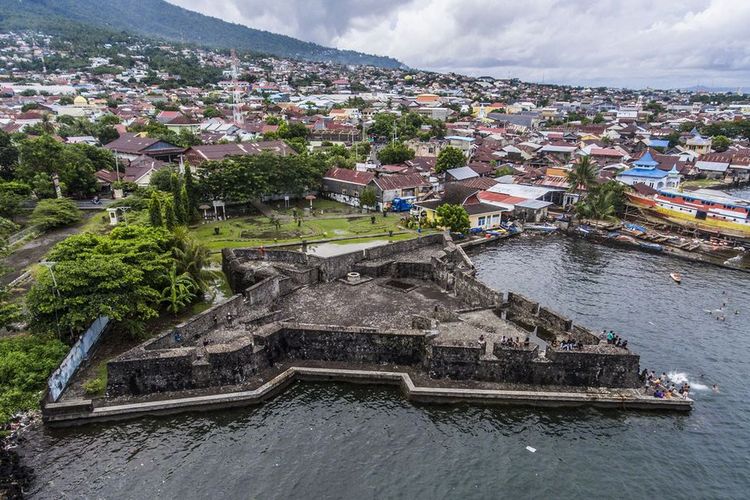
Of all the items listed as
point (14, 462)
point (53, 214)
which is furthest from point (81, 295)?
point (53, 214)

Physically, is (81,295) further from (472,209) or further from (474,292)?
(472,209)

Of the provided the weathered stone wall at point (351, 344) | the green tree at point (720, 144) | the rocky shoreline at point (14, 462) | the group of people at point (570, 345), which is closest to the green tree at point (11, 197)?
the rocky shoreline at point (14, 462)

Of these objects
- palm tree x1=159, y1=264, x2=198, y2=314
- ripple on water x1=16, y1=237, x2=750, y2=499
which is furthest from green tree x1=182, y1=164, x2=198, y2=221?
ripple on water x1=16, y1=237, x2=750, y2=499

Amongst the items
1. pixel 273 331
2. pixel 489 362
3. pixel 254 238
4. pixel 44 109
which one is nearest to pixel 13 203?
pixel 254 238

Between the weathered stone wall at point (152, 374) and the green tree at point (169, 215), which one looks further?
the green tree at point (169, 215)

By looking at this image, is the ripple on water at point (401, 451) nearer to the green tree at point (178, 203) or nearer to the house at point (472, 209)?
the green tree at point (178, 203)

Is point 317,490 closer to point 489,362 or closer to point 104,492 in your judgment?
point 104,492
